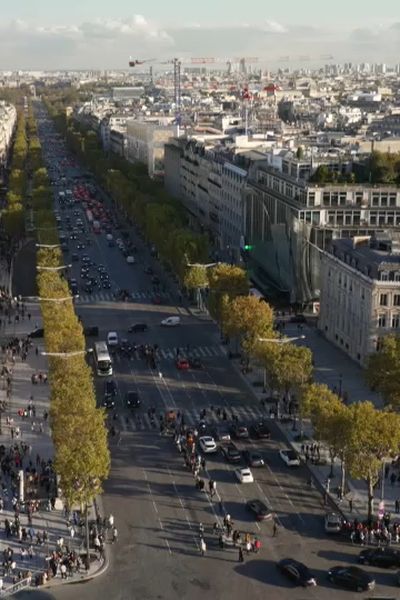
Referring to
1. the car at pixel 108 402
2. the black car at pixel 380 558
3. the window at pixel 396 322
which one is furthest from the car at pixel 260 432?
the window at pixel 396 322

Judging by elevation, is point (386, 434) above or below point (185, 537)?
above

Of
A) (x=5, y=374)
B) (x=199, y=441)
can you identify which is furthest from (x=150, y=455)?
(x=5, y=374)

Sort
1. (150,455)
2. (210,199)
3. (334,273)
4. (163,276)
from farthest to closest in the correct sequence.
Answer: (210,199) → (163,276) → (334,273) → (150,455)

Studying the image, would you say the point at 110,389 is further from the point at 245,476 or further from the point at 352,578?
the point at 352,578

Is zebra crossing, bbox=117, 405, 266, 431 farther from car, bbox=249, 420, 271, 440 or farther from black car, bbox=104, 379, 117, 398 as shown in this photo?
black car, bbox=104, 379, 117, 398

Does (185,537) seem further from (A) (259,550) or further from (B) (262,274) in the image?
(B) (262,274)

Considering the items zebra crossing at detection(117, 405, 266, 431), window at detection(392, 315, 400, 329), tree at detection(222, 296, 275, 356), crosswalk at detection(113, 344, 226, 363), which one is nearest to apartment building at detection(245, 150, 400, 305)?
crosswalk at detection(113, 344, 226, 363)

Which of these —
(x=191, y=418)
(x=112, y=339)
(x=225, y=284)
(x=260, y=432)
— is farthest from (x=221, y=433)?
(x=225, y=284)

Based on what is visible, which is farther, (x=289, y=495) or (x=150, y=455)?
(x=150, y=455)
